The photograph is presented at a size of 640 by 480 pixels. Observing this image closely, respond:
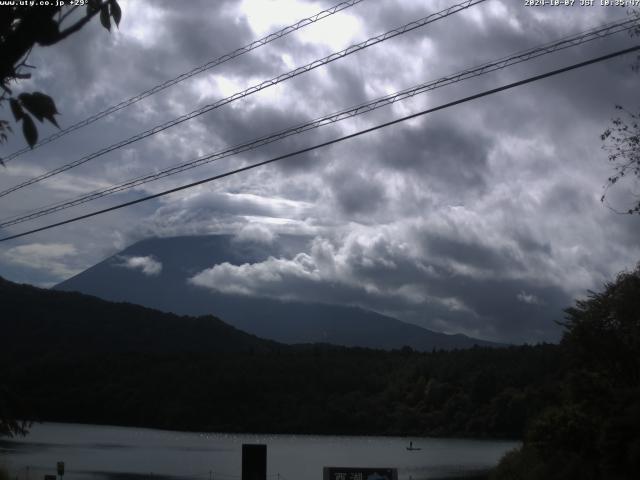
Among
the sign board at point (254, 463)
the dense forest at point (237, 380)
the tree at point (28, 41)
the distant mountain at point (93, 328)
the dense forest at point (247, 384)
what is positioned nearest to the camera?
the tree at point (28, 41)

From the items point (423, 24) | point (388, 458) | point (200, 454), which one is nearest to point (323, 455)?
point (388, 458)

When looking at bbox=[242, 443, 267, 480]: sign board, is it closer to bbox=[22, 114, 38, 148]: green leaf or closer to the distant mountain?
bbox=[22, 114, 38, 148]: green leaf

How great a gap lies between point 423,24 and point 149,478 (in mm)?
52386

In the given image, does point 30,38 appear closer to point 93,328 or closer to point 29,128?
point 29,128

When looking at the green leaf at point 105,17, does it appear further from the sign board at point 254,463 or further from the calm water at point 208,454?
the calm water at point 208,454

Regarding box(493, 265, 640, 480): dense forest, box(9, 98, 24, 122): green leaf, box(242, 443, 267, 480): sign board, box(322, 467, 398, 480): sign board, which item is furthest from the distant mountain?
box(9, 98, 24, 122): green leaf

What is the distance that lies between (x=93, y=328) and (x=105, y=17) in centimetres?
15007

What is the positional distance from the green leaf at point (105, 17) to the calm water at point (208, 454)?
51771 millimetres

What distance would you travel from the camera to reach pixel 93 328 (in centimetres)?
14850

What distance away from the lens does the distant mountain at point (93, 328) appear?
125875 millimetres

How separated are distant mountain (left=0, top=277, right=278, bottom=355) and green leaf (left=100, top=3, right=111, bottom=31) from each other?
114m

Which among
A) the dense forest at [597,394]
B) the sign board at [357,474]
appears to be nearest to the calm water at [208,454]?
the dense forest at [597,394]

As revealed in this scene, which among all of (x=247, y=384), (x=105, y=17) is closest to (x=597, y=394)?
(x=105, y=17)

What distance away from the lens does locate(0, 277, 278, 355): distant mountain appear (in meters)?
126
